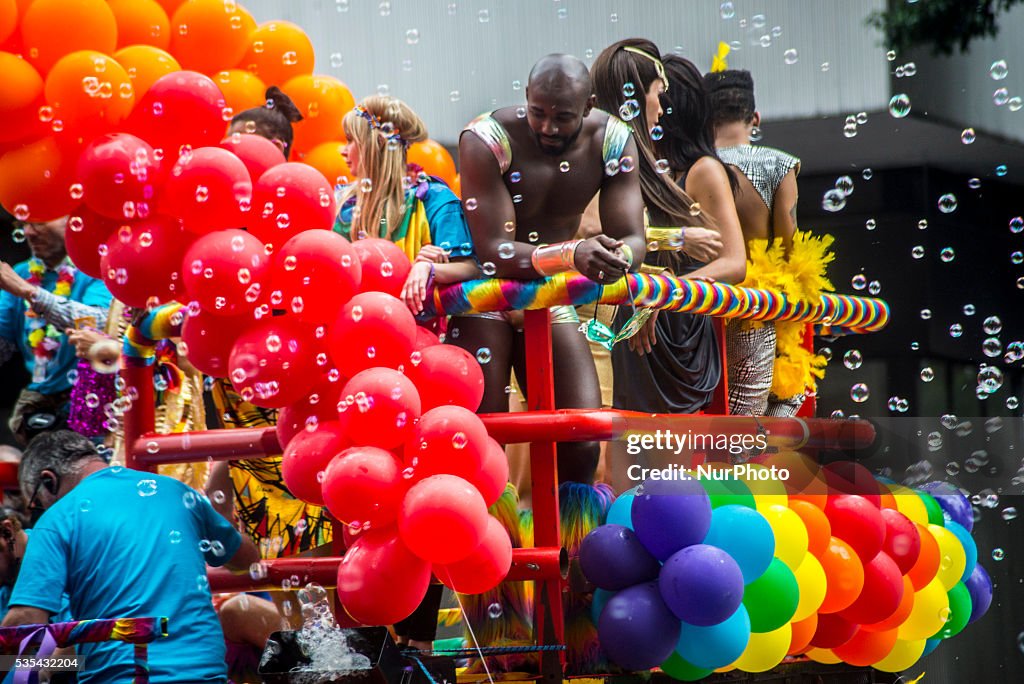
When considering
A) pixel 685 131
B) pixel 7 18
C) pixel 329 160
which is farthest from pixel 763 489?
pixel 329 160

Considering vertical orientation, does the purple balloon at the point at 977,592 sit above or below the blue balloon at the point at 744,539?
below

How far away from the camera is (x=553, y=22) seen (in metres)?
3.62

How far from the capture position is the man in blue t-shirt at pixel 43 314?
3.38 meters

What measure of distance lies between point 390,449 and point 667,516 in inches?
22.2

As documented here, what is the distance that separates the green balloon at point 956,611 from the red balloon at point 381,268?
156cm

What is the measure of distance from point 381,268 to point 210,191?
39 cm

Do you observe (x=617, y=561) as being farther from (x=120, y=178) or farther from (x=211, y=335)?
(x=120, y=178)

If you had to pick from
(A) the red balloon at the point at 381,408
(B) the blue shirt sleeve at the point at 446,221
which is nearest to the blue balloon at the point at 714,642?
(A) the red balloon at the point at 381,408

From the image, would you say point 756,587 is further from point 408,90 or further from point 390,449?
point 408,90

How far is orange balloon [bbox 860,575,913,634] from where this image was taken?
8.27 ft

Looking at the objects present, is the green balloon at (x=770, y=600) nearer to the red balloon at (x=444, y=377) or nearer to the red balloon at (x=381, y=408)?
the red balloon at (x=444, y=377)

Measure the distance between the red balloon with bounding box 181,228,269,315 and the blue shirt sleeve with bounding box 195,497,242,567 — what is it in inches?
23.7

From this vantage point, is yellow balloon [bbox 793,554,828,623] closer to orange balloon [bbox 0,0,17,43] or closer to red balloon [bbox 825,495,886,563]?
red balloon [bbox 825,495,886,563]

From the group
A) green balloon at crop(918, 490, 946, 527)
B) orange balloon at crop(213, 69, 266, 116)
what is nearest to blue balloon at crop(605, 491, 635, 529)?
green balloon at crop(918, 490, 946, 527)
